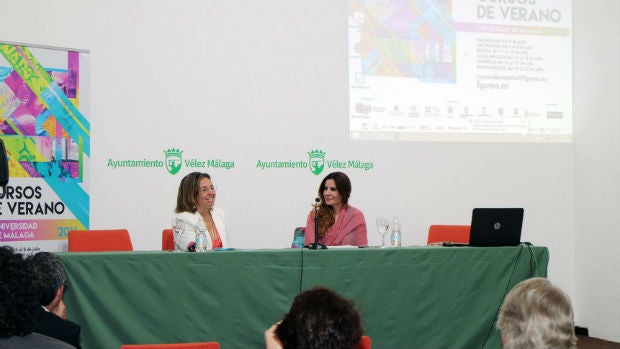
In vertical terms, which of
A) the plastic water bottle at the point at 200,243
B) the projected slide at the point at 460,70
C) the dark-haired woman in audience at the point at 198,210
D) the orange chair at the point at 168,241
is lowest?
the orange chair at the point at 168,241

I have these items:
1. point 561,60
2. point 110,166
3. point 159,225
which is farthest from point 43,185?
point 561,60

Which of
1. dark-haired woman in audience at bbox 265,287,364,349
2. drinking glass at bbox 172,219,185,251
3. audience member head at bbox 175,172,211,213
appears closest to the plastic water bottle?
drinking glass at bbox 172,219,185,251

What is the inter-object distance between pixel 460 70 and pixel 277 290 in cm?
320

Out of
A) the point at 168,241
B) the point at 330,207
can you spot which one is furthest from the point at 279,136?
the point at 168,241

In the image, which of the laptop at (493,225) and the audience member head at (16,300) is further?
the laptop at (493,225)

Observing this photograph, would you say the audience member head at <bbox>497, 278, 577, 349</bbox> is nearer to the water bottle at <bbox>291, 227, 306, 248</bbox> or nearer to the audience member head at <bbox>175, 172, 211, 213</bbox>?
the water bottle at <bbox>291, 227, 306, 248</bbox>

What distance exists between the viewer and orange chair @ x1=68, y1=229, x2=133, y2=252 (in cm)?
436

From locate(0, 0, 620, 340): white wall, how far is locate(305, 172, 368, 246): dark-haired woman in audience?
2.84 feet

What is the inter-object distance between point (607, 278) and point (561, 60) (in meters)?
2.02

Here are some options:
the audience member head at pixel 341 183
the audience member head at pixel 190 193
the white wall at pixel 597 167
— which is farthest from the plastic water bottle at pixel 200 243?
the white wall at pixel 597 167

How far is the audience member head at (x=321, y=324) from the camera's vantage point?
1.62 meters

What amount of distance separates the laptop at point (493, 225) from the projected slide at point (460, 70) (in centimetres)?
193

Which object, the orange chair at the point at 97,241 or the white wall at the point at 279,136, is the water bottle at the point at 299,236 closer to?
the white wall at the point at 279,136

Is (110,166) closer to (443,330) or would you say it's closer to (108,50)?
(108,50)
